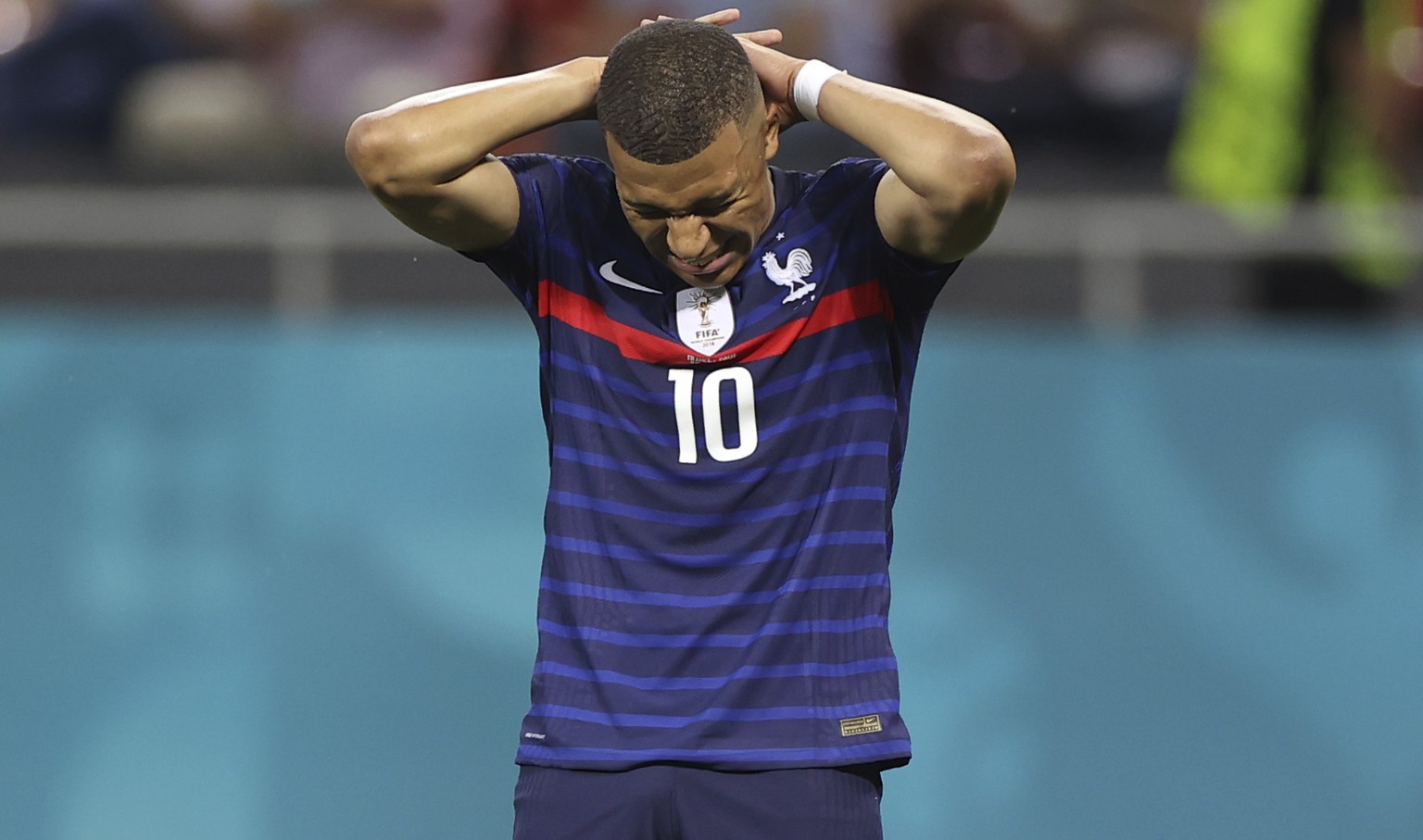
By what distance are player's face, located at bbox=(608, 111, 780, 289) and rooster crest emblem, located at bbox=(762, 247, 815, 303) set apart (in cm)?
6

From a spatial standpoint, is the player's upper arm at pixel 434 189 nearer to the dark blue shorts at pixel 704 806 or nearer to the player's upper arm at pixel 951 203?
the player's upper arm at pixel 951 203

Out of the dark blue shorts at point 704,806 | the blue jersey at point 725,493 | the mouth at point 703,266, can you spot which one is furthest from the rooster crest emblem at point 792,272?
the dark blue shorts at point 704,806

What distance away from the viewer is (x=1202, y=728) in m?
5.42

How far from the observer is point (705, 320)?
3016mm

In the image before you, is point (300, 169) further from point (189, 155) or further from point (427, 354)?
point (427, 354)

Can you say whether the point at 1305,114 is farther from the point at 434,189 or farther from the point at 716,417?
the point at 434,189

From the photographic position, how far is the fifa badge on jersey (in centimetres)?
300

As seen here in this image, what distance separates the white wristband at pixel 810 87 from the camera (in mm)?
2988

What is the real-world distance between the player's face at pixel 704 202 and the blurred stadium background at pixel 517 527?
2524mm

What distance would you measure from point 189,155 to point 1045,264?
2.81m

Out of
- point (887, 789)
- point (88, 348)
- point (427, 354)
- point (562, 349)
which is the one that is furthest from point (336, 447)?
point (562, 349)

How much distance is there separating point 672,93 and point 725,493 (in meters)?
0.62

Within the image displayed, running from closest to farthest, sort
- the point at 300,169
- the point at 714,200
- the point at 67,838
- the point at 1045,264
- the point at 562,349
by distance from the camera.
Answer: the point at 714,200 → the point at 562,349 → the point at 67,838 → the point at 1045,264 → the point at 300,169

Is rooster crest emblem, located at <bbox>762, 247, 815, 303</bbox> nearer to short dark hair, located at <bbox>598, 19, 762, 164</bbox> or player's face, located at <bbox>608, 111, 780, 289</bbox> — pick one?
player's face, located at <bbox>608, 111, 780, 289</bbox>
